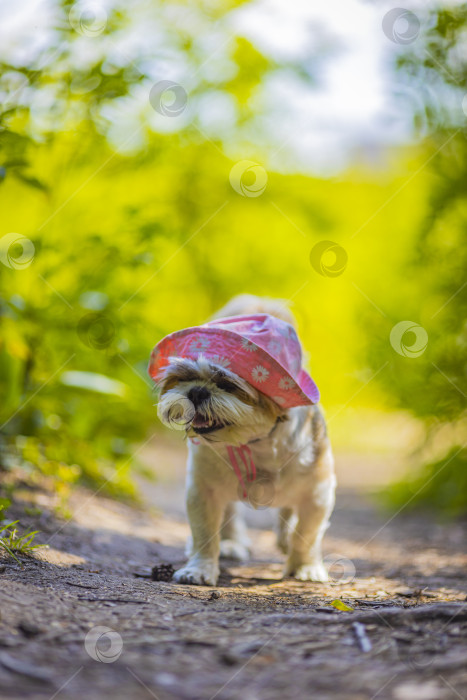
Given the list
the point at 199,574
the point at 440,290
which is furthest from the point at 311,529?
the point at 440,290

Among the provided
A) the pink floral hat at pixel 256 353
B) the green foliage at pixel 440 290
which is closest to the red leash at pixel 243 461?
the pink floral hat at pixel 256 353

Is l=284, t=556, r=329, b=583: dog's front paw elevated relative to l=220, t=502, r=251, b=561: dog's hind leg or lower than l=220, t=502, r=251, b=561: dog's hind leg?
lower

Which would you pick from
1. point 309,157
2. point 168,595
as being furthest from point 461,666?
point 309,157

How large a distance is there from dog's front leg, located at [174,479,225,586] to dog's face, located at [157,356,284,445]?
44 cm

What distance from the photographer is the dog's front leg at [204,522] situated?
3.18 metres

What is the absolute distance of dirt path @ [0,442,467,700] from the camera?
5.21 ft

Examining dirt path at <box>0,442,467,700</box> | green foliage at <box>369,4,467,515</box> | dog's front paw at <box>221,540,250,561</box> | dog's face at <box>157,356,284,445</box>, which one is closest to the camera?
dirt path at <box>0,442,467,700</box>

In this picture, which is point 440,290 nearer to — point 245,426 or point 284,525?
point 284,525

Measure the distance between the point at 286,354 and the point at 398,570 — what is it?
1.64 m

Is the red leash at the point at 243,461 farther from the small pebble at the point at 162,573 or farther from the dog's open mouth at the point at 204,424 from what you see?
the small pebble at the point at 162,573

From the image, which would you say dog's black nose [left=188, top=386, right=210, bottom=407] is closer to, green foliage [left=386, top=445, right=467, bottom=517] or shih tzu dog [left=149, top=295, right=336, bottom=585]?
shih tzu dog [left=149, top=295, right=336, bottom=585]

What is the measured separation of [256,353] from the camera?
2.77m

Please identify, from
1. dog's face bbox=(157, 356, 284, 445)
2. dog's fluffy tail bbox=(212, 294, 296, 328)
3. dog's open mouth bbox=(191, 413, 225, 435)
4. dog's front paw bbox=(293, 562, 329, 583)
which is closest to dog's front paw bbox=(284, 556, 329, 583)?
dog's front paw bbox=(293, 562, 329, 583)

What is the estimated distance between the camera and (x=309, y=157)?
34.9 feet
